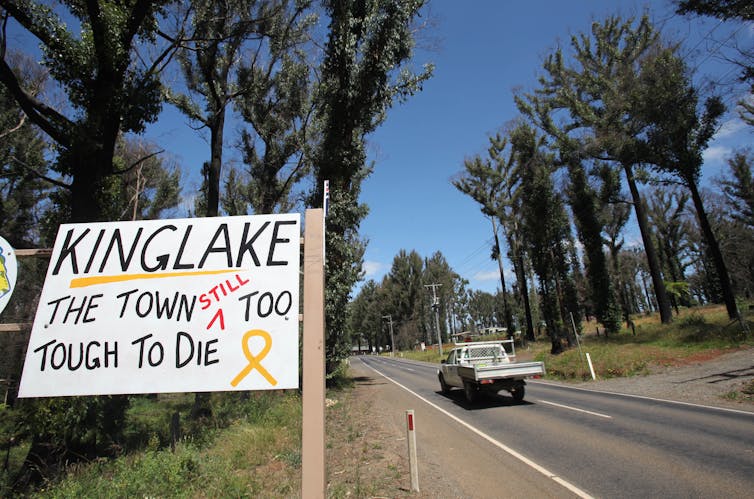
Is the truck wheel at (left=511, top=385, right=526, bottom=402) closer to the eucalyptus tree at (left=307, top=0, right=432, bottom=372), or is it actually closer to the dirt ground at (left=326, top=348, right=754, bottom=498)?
the dirt ground at (left=326, top=348, right=754, bottom=498)

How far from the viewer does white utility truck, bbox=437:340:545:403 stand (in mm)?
11367

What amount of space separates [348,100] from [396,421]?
43.4ft

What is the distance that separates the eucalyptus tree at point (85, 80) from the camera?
24.4ft

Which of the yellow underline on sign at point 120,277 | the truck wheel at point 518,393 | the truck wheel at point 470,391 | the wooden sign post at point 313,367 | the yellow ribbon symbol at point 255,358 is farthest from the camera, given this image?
the truck wheel at point 470,391

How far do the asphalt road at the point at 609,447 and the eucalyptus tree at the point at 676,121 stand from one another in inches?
613

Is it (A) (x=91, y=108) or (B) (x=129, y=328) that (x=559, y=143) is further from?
(B) (x=129, y=328)

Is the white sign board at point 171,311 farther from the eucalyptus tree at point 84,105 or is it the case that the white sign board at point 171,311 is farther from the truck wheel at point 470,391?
the truck wheel at point 470,391

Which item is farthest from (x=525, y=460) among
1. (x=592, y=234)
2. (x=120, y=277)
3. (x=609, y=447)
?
(x=592, y=234)

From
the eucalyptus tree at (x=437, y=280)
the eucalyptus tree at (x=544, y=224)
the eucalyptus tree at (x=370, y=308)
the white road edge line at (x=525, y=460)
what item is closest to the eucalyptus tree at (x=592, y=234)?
the eucalyptus tree at (x=544, y=224)

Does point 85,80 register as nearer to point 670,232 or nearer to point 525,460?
point 525,460

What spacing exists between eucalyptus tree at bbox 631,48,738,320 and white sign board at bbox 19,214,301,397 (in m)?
25.2

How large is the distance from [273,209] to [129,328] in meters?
17.3

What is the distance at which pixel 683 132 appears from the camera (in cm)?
2083

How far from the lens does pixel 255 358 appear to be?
9.01ft
